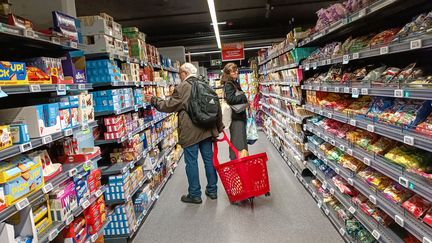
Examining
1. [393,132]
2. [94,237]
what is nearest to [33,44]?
[94,237]

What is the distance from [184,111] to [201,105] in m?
0.26

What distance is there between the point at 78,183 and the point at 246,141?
9.34ft

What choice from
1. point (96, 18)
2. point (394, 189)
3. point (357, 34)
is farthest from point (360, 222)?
point (96, 18)

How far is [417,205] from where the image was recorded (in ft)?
6.45

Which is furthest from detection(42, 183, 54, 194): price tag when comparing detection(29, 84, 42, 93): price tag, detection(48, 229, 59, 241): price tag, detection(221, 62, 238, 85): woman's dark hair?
detection(221, 62, 238, 85): woman's dark hair

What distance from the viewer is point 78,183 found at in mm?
2318

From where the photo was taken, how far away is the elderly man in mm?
3857

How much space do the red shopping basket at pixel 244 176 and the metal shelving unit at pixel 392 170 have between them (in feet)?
2.93

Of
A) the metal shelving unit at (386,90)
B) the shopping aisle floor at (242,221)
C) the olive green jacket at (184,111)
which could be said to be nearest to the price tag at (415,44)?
the metal shelving unit at (386,90)

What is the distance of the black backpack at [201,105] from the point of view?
3773 millimetres

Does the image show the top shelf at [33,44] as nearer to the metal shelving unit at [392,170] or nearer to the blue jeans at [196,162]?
the blue jeans at [196,162]

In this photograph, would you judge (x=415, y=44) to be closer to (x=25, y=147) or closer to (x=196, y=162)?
(x=25, y=147)

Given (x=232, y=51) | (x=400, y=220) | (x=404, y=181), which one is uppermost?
(x=232, y=51)

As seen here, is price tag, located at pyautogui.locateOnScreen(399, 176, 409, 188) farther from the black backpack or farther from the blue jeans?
the blue jeans
